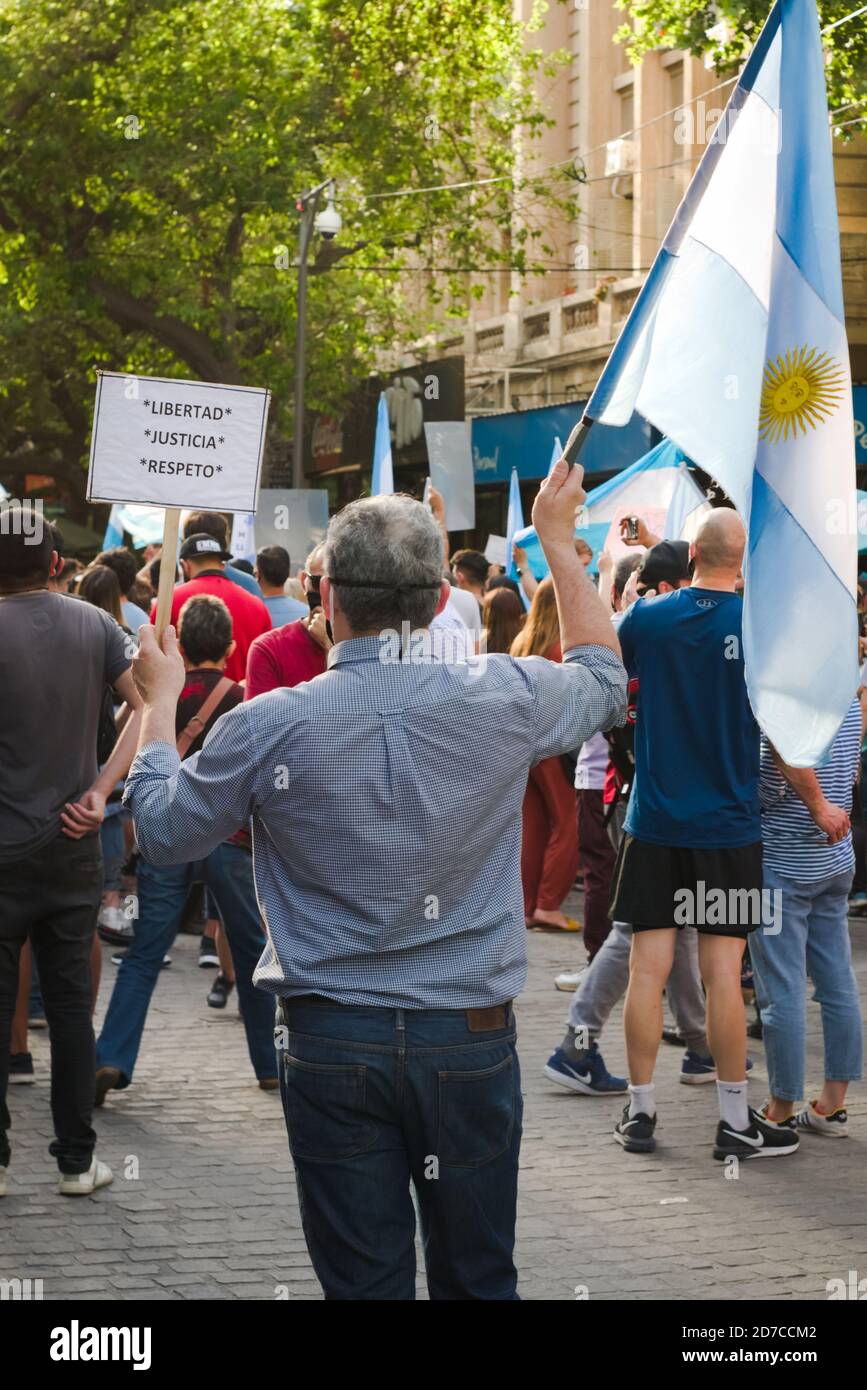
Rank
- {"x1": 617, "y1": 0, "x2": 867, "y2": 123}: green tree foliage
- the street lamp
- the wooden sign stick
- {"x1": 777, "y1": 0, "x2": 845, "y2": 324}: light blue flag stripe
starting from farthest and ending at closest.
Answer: the street lamp → {"x1": 617, "y1": 0, "x2": 867, "y2": 123}: green tree foliage → {"x1": 777, "y1": 0, "x2": 845, "y2": 324}: light blue flag stripe → the wooden sign stick

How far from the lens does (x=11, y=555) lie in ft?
18.8

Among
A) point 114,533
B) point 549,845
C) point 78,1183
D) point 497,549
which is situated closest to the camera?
point 78,1183

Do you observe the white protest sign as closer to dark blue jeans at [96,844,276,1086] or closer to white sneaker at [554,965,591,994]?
dark blue jeans at [96,844,276,1086]

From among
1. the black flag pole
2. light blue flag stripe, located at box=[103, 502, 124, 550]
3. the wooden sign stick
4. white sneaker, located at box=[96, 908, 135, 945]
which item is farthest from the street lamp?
the black flag pole

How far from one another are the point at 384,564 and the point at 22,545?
2.66 meters

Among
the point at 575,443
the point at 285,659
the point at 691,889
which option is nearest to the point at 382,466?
the point at 285,659

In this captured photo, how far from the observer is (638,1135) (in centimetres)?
Answer: 644

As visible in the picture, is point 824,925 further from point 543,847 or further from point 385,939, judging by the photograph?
point 543,847

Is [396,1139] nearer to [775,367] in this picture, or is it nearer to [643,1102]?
[775,367]

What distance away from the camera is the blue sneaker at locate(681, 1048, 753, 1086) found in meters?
7.37

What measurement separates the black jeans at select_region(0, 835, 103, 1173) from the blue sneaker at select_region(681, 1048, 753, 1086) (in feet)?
8.29

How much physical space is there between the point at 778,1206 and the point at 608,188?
27.2 metres
